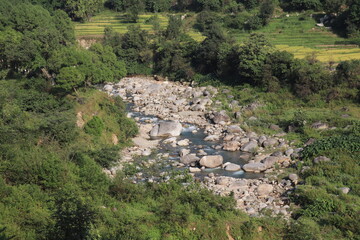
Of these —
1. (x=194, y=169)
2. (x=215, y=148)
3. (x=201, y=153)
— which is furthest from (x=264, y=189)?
(x=215, y=148)

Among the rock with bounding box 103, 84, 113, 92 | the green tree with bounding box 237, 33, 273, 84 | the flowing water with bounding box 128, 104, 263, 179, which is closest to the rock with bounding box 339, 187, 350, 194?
the flowing water with bounding box 128, 104, 263, 179

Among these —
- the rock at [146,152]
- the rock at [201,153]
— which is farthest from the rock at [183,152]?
the rock at [146,152]

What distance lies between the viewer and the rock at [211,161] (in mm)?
23672

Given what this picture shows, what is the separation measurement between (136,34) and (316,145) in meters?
32.1

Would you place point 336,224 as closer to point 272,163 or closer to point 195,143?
point 272,163

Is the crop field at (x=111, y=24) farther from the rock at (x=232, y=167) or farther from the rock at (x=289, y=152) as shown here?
the rock at (x=232, y=167)

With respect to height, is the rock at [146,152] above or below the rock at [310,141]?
below

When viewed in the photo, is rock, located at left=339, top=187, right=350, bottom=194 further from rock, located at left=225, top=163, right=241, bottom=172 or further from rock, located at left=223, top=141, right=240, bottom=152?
rock, located at left=223, top=141, right=240, bottom=152

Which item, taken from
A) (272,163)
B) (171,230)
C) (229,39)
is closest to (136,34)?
(229,39)

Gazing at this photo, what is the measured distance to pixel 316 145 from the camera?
23.8m

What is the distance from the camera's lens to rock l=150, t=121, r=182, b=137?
29.2 m

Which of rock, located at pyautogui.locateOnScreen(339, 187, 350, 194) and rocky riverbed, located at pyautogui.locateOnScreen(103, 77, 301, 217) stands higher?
rock, located at pyautogui.locateOnScreen(339, 187, 350, 194)

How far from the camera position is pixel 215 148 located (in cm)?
2694

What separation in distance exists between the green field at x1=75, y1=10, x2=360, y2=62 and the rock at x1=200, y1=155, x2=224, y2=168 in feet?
65.3
